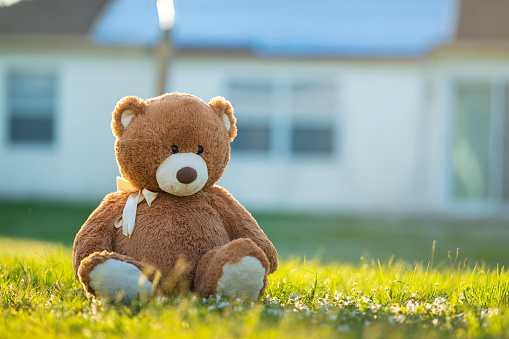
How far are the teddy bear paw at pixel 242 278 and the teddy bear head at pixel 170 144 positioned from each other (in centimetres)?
44

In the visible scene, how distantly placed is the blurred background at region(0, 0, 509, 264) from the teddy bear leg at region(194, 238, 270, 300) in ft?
25.5

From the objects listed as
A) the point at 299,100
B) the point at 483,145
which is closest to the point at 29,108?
the point at 299,100

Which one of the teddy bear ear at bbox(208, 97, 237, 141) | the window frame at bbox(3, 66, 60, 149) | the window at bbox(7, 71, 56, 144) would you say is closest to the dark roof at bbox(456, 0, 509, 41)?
the window frame at bbox(3, 66, 60, 149)

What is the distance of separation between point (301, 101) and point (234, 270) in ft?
30.1

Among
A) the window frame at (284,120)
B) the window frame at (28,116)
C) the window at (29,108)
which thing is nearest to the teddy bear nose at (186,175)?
the window frame at (284,120)

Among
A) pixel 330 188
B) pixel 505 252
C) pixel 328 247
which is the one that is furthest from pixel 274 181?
pixel 505 252

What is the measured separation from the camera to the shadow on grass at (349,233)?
6676 millimetres

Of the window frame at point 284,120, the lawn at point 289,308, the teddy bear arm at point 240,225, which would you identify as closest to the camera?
the lawn at point 289,308

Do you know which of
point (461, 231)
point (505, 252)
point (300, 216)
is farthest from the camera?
point (300, 216)

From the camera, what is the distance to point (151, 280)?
2.63 meters

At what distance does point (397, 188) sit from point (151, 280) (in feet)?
30.3

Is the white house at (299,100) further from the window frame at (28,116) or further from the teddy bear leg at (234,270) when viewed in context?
the teddy bear leg at (234,270)

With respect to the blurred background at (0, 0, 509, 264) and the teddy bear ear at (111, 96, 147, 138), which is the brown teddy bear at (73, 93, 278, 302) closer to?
the teddy bear ear at (111, 96, 147, 138)

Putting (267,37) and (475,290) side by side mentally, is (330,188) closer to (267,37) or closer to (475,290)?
(267,37)
